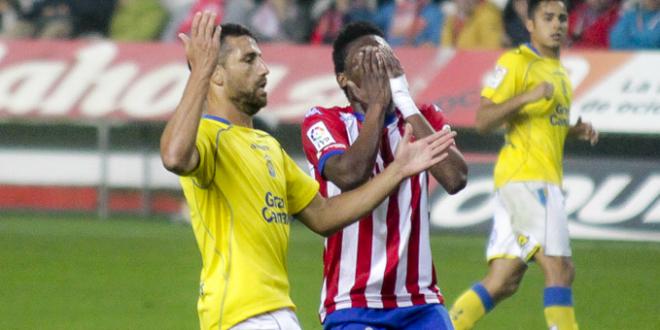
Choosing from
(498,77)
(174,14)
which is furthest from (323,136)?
(174,14)

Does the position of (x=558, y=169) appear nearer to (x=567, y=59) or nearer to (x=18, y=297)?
(x=18, y=297)

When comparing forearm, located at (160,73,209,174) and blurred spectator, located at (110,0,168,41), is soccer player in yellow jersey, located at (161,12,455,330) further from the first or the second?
blurred spectator, located at (110,0,168,41)

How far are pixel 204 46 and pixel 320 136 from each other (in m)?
1.15

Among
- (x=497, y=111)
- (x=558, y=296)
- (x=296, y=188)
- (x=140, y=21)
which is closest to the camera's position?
(x=296, y=188)

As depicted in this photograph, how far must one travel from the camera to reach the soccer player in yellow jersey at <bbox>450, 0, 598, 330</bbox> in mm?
8266

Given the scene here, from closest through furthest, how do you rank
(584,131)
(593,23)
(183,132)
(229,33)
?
(183,132)
(229,33)
(584,131)
(593,23)

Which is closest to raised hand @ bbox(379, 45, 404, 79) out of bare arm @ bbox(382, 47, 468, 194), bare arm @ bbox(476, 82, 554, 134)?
bare arm @ bbox(382, 47, 468, 194)

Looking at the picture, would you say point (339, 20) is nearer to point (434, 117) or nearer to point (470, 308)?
point (470, 308)

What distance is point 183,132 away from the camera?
491 centimetres

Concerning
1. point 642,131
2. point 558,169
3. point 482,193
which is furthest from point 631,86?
point 558,169

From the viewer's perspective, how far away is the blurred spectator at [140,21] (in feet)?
60.1

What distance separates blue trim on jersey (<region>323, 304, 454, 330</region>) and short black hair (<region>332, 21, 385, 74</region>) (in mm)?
1047

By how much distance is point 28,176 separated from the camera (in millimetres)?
17609

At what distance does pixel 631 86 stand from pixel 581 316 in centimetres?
536
